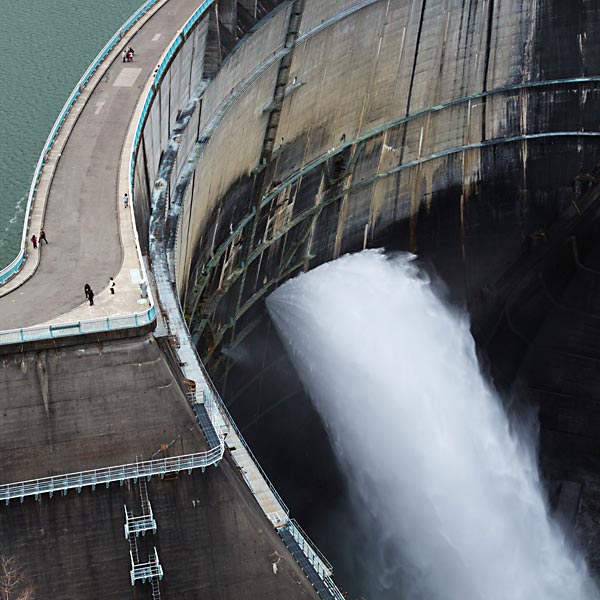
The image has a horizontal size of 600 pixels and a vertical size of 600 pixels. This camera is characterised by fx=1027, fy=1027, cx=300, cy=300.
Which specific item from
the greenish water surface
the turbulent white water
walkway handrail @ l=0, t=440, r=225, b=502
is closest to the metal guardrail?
walkway handrail @ l=0, t=440, r=225, b=502

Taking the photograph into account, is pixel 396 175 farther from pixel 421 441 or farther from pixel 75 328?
pixel 75 328

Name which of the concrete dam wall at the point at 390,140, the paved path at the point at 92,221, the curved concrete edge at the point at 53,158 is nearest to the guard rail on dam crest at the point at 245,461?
the paved path at the point at 92,221

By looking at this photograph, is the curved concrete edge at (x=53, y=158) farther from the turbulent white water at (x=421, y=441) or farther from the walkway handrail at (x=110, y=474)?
the turbulent white water at (x=421, y=441)

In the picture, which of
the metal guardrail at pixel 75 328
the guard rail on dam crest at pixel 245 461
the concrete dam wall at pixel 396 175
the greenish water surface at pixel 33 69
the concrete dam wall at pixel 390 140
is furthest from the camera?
the greenish water surface at pixel 33 69

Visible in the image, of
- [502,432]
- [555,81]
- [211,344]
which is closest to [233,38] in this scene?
[211,344]

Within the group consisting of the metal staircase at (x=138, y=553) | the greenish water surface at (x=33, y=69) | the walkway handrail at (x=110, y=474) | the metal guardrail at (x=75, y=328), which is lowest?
the metal staircase at (x=138, y=553)

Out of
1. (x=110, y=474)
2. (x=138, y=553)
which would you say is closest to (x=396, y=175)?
(x=110, y=474)

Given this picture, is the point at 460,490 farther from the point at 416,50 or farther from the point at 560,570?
the point at 416,50

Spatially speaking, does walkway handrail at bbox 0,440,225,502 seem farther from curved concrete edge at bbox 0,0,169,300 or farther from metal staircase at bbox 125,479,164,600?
curved concrete edge at bbox 0,0,169,300
